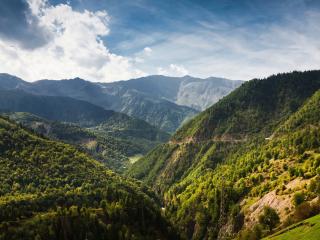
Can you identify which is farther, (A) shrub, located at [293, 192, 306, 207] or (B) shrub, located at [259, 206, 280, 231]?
(B) shrub, located at [259, 206, 280, 231]

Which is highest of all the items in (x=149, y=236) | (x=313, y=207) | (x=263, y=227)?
(x=313, y=207)

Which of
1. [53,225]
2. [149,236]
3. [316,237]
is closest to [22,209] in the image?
[53,225]

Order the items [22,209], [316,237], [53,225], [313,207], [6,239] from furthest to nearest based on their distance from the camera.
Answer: [22,209], [53,225], [6,239], [313,207], [316,237]

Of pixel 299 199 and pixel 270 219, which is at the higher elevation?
pixel 299 199

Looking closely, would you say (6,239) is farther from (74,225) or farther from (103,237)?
(103,237)

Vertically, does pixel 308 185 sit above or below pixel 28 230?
above

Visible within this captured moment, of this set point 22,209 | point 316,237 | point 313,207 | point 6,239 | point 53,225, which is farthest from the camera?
point 22,209

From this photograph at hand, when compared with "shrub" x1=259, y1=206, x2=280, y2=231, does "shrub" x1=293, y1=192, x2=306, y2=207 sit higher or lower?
higher

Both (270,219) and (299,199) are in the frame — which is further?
(270,219)

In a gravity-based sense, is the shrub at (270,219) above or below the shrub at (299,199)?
below

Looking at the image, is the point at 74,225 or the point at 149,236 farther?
the point at 149,236

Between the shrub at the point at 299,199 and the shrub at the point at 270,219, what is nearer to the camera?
the shrub at the point at 299,199
